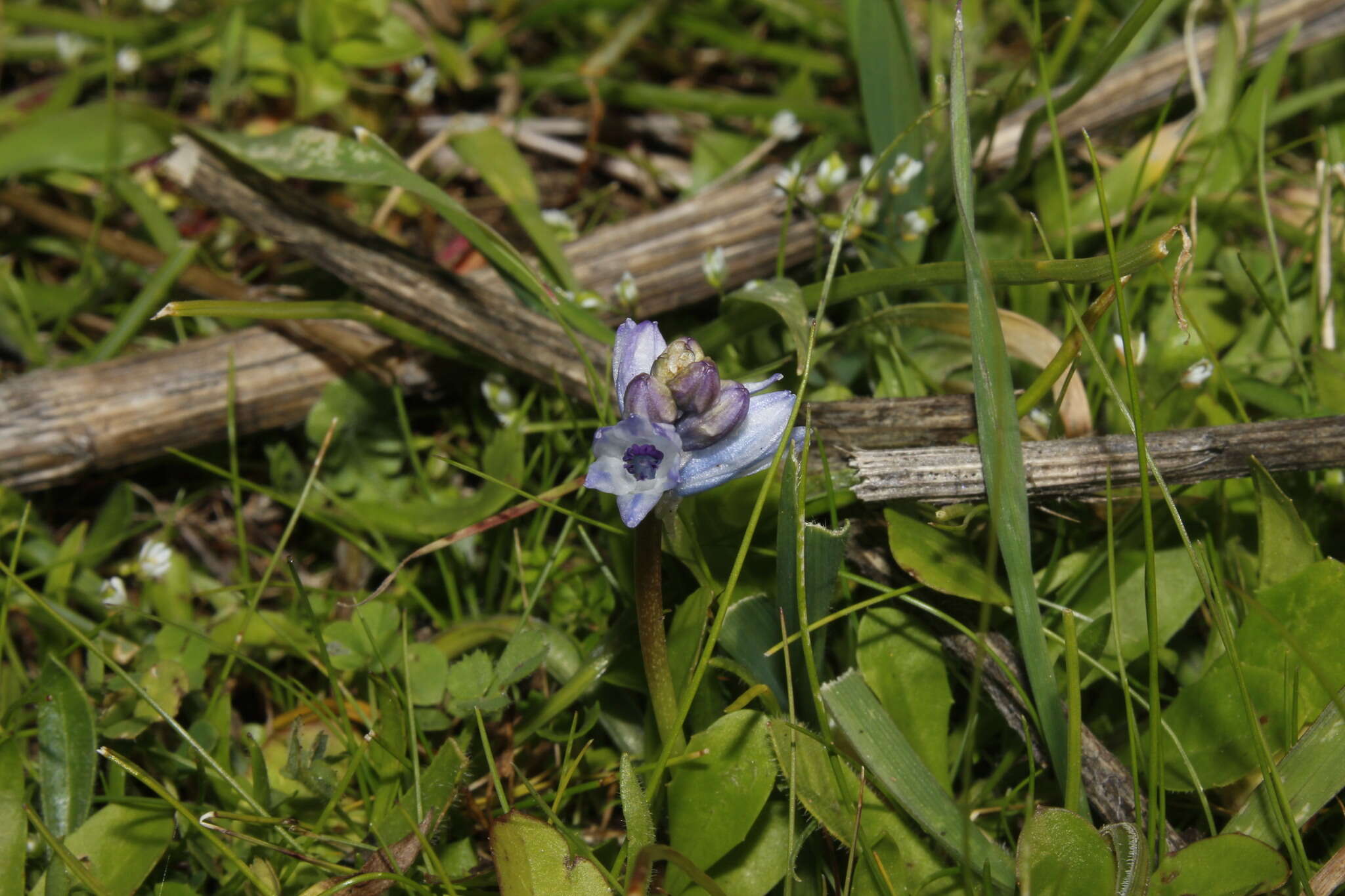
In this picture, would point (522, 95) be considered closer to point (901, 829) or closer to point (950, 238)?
point (950, 238)

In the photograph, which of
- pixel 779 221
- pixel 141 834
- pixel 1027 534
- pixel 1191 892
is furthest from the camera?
pixel 779 221

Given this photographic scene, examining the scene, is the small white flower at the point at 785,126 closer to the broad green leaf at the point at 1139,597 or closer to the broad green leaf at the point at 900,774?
the broad green leaf at the point at 1139,597

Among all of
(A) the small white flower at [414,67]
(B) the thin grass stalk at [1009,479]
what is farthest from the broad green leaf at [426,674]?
(A) the small white flower at [414,67]

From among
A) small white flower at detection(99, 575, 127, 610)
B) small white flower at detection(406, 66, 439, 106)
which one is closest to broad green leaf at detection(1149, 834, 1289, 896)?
small white flower at detection(99, 575, 127, 610)

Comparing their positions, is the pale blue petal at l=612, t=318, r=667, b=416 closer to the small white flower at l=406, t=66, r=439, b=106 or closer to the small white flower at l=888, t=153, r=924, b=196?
the small white flower at l=888, t=153, r=924, b=196

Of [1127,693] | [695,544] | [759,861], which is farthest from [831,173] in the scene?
[759,861]

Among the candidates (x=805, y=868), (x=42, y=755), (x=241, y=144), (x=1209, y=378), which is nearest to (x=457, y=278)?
(x=241, y=144)

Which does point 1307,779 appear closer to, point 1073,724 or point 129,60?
point 1073,724
